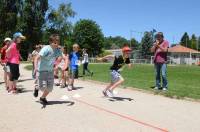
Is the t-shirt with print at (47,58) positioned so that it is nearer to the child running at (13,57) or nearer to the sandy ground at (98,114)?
the sandy ground at (98,114)

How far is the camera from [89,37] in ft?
355

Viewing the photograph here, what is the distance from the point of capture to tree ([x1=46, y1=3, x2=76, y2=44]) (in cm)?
8789

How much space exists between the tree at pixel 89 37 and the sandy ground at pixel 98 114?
94.1 metres

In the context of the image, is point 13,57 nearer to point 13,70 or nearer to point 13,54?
point 13,54

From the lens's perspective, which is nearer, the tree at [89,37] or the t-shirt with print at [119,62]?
the t-shirt with print at [119,62]

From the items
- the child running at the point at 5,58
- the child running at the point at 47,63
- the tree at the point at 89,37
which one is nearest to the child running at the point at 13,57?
the child running at the point at 5,58

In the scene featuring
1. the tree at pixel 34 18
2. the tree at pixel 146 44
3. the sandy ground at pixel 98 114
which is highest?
the tree at pixel 34 18

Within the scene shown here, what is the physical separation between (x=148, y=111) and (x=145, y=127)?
2069mm

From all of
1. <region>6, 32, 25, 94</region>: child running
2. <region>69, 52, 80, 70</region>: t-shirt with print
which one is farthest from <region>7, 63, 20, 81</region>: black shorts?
<region>69, 52, 80, 70</region>: t-shirt with print

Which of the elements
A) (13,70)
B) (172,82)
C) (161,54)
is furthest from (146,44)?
(13,70)

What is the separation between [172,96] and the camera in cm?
1324

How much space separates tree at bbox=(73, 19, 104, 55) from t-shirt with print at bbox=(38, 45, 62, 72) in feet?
312

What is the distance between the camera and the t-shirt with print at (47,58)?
11281 millimetres

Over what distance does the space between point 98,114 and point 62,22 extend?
83.4 m
